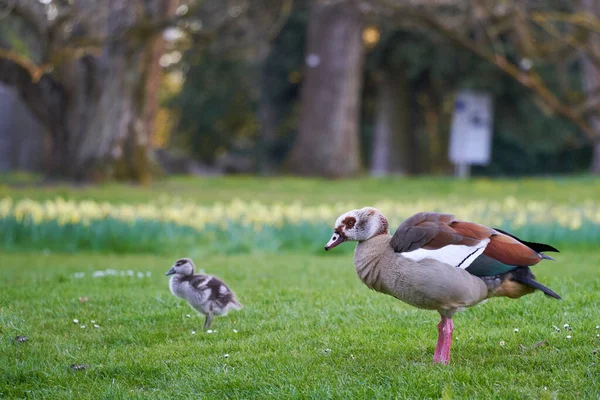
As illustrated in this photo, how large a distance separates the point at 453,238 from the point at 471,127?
27.4 metres

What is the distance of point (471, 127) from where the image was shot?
31.6 m

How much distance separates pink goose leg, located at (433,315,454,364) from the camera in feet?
17.0

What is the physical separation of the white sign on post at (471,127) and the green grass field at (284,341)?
21.9 m

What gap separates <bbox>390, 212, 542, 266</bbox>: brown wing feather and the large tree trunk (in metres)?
19.6

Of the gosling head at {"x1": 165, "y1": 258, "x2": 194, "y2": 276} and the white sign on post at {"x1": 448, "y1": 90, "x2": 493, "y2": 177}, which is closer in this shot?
the gosling head at {"x1": 165, "y1": 258, "x2": 194, "y2": 276}

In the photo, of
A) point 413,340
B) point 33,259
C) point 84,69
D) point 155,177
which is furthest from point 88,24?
point 413,340

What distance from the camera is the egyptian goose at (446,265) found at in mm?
4887

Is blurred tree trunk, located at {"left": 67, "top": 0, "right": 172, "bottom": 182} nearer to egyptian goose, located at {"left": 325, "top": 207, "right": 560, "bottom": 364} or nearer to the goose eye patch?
the goose eye patch

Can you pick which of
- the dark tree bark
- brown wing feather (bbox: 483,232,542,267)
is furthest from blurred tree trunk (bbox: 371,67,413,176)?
brown wing feather (bbox: 483,232,542,267)

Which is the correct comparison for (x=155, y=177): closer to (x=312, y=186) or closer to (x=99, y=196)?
(x=312, y=186)

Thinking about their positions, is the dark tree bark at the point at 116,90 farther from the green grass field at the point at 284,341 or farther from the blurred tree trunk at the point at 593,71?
the blurred tree trunk at the point at 593,71

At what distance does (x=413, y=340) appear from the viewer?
5.96m

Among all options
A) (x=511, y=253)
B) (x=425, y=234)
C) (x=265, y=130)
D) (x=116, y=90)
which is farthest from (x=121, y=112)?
(x=265, y=130)

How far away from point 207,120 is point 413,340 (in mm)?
32038
